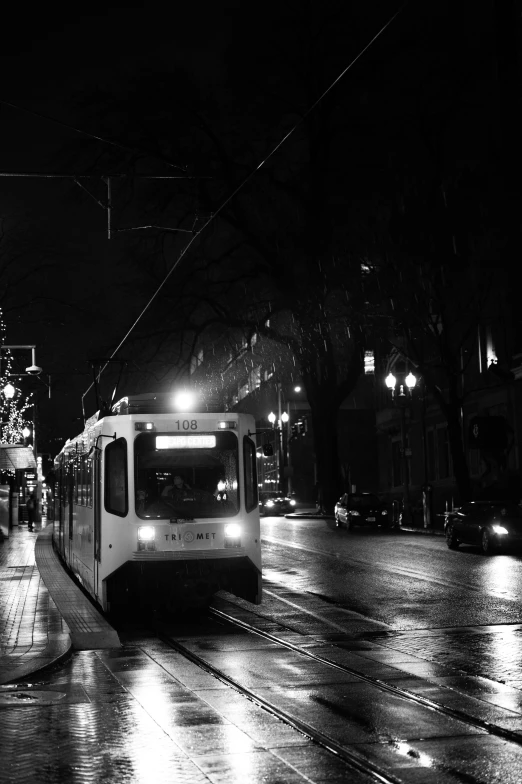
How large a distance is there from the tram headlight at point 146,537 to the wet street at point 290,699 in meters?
1.13

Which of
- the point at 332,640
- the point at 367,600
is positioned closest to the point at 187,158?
the point at 367,600

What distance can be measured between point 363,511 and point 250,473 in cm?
2971

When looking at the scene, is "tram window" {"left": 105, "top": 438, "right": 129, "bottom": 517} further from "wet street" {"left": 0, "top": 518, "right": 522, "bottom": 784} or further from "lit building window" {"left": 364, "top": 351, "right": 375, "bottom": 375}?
"lit building window" {"left": 364, "top": 351, "right": 375, "bottom": 375}

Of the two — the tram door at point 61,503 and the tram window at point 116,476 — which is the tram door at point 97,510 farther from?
the tram door at point 61,503

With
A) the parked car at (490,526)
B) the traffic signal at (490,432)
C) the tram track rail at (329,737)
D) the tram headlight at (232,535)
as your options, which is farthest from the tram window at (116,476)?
the traffic signal at (490,432)

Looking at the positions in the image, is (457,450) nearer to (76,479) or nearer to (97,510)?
(76,479)

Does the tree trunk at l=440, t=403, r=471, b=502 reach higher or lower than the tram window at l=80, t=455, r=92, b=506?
higher

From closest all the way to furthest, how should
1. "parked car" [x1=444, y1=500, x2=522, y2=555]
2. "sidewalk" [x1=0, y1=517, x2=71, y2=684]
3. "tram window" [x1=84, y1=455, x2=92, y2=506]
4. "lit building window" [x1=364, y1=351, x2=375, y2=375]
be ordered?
1. "sidewalk" [x1=0, y1=517, x2=71, y2=684]
2. "tram window" [x1=84, y1=455, x2=92, y2=506]
3. "parked car" [x1=444, y1=500, x2=522, y2=555]
4. "lit building window" [x1=364, y1=351, x2=375, y2=375]

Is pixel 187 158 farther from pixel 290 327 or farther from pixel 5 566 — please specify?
pixel 5 566

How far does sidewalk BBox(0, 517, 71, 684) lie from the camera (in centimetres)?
1212

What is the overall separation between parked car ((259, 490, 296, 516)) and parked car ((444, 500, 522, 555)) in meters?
38.6

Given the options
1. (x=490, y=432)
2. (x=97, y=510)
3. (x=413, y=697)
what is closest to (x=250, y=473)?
(x=97, y=510)

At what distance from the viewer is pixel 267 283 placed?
49938mm

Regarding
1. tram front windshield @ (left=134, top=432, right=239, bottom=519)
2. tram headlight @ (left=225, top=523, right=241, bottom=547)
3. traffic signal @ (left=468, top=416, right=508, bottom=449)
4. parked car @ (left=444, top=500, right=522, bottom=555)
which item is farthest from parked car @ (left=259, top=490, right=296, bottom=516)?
tram headlight @ (left=225, top=523, right=241, bottom=547)
